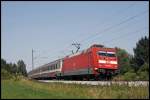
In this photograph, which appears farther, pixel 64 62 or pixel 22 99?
pixel 64 62

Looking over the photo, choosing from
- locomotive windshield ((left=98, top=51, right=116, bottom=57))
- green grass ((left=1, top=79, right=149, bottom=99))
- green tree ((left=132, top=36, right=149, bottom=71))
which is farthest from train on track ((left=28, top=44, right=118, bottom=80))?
green tree ((left=132, top=36, right=149, bottom=71))

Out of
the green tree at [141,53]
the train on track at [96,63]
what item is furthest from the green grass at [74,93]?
the green tree at [141,53]

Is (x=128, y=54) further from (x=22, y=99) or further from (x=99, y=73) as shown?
(x=22, y=99)

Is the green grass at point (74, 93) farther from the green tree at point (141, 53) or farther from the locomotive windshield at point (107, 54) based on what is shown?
the green tree at point (141, 53)

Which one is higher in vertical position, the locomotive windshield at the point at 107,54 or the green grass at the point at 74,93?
the locomotive windshield at the point at 107,54

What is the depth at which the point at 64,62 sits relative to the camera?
57188 millimetres

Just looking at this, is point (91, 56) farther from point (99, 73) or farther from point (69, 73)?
point (69, 73)

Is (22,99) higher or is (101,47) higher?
(101,47)

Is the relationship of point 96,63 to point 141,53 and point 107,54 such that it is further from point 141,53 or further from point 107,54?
point 141,53

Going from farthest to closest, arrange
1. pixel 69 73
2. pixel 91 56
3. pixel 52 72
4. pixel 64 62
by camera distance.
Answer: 1. pixel 52 72
2. pixel 64 62
3. pixel 69 73
4. pixel 91 56

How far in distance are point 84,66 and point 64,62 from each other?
40.6 ft

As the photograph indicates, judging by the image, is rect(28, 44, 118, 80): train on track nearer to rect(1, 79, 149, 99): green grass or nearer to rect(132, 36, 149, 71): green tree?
rect(1, 79, 149, 99): green grass

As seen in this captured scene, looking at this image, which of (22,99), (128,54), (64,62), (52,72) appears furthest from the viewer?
(128,54)

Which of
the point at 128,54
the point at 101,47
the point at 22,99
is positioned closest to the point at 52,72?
the point at 101,47
